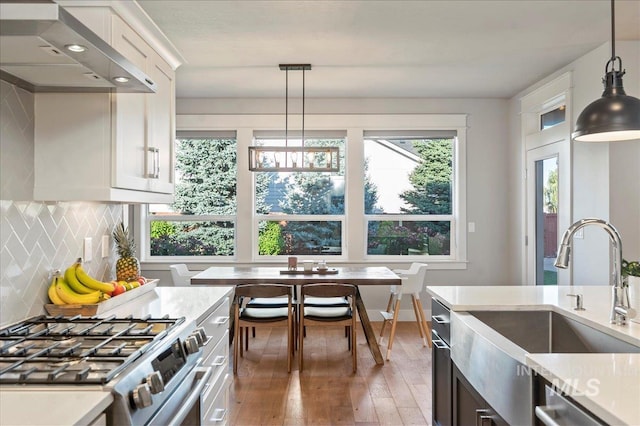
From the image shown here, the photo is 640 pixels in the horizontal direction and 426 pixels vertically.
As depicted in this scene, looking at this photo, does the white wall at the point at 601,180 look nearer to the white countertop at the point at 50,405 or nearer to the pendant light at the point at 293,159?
the pendant light at the point at 293,159

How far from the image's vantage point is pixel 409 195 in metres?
5.16

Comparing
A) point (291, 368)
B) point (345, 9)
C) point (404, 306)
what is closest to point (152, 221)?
point (291, 368)

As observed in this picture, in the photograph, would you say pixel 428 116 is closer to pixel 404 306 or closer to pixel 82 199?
pixel 404 306

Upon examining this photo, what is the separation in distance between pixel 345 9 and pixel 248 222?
285 cm

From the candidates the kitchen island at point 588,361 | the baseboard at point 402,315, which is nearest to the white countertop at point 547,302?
the kitchen island at point 588,361

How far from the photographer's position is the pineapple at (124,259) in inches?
92.0

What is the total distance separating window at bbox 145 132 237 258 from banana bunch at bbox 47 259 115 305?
315cm

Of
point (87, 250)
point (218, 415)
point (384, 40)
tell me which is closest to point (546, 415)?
point (218, 415)

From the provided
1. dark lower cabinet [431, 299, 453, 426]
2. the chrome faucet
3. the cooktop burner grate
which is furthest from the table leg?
the cooktop burner grate

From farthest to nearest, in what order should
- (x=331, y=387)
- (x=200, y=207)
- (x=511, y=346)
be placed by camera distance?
(x=200, y=207) → (x=331, y=387) → (x=511, y=346)

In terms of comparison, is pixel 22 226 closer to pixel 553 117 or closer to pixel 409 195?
pixel 409 195

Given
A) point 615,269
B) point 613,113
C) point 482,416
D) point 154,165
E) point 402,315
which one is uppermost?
point 613,113

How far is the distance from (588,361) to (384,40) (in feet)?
9.26

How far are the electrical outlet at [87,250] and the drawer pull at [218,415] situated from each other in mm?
974
